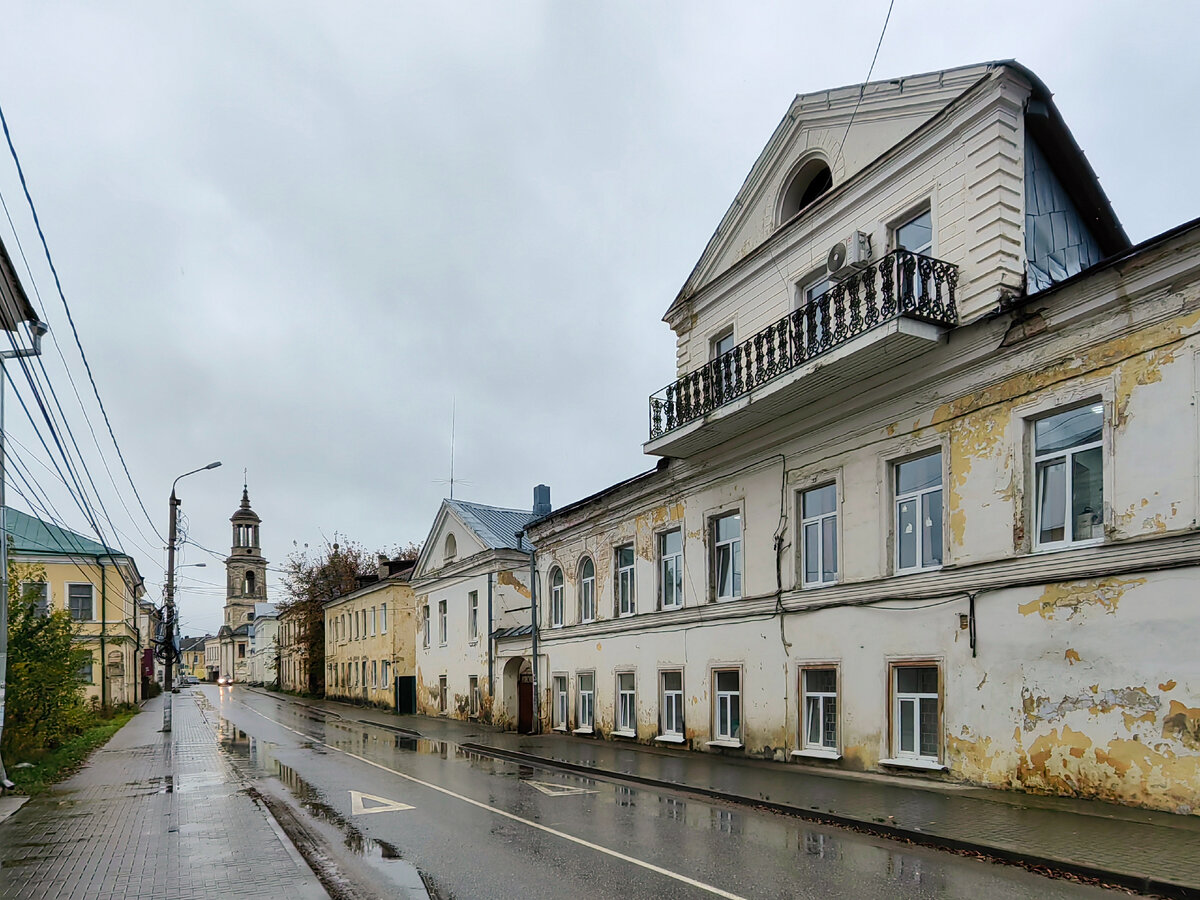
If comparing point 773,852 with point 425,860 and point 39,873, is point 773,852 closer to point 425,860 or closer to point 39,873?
point 425,860

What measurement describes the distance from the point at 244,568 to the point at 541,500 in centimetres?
6827

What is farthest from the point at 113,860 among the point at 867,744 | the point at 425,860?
the point at 867,744

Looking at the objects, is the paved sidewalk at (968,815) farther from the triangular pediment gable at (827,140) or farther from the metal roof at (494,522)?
the metal roof at (494,522)

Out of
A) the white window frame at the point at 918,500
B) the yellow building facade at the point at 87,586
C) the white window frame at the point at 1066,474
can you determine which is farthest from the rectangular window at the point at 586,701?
the yellow building facade at the point at 87,586

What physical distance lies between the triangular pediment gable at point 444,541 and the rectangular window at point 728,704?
14429 millimetres

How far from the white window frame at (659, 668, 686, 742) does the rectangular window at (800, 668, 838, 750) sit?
4.22 meters

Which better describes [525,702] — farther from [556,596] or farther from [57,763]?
[57,763]

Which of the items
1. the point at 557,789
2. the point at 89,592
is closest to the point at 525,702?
the point at 557,789

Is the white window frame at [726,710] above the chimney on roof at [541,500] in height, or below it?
below

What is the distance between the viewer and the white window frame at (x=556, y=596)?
86.7ft

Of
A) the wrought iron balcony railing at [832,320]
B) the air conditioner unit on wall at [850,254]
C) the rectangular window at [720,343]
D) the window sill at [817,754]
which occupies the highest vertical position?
the air conditioner unit on wall at [850,254]

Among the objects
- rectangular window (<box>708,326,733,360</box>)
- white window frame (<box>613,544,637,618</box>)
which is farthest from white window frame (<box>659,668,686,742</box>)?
rectangular window (<box>708,326,733,360</box>)

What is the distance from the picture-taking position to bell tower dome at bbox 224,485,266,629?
89912mm

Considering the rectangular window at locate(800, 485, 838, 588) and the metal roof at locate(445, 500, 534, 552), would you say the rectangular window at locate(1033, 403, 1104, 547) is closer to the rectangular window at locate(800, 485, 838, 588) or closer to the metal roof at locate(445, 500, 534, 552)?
the rectangular window at locate(800, 485, 838, 588)
